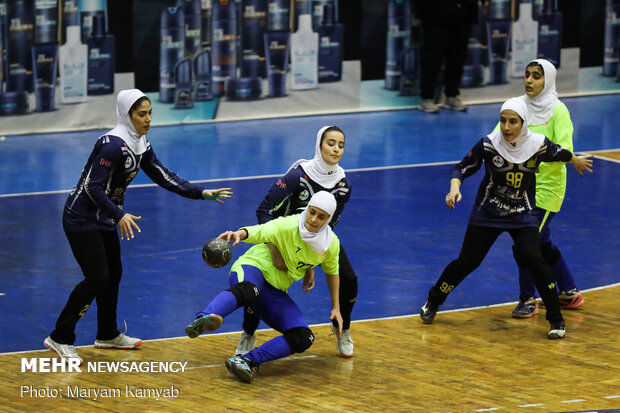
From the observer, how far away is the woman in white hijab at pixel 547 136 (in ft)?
30.5

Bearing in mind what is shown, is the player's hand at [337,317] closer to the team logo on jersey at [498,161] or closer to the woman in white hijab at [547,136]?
the team logo on jersey at [498,161]

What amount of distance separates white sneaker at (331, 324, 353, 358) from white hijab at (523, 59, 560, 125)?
8.26ft

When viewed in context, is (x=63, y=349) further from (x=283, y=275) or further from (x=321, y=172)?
(x=321, y=172)

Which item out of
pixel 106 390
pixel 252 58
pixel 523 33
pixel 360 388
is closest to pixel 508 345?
pixel 360 388

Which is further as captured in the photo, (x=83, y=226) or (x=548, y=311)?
(x=548, y=311)

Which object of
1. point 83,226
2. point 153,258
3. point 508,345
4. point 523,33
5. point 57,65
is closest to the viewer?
point 83,226

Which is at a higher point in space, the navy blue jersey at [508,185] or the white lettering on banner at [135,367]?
the navy blue jersey at [508,185]

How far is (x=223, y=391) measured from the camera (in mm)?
7477

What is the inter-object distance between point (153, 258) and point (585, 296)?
423 centimetres

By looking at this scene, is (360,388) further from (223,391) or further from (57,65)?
(57,65)

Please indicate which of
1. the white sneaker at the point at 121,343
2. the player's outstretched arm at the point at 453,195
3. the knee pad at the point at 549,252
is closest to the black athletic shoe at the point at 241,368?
the white sneaker at the point at 121,343

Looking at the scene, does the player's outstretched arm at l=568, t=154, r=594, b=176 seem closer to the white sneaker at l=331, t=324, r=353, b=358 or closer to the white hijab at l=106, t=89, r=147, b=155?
the white sneaker at l=331, t=324, r=353, b=358

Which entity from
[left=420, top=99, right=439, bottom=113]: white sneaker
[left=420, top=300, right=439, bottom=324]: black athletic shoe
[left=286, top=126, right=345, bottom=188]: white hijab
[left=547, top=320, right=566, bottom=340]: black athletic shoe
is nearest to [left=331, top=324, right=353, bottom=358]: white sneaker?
[left=420, top=300, right=439, bottom=324]: black athletic shoe

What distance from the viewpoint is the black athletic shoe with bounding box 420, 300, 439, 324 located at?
30.1 feet
